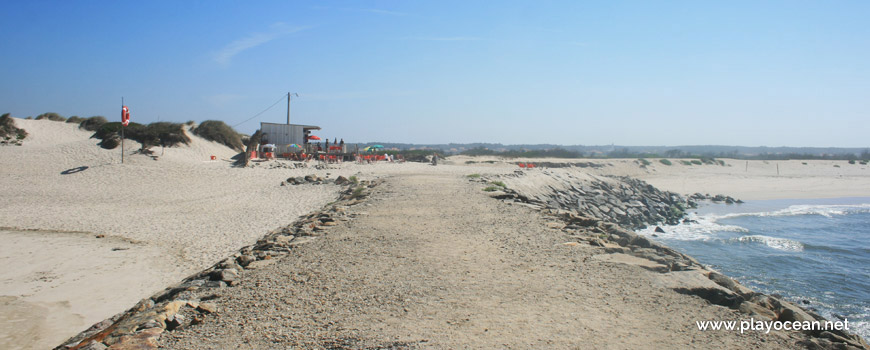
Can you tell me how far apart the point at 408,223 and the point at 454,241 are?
148 cm

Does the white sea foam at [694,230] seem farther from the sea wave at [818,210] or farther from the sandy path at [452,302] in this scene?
the sandy path at [452,302]

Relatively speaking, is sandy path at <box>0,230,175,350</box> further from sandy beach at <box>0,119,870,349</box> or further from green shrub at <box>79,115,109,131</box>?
green shrub at <box>79,115,109,131</box>

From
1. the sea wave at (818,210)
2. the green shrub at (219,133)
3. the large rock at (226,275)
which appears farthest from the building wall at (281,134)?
the large rock at (226,275)

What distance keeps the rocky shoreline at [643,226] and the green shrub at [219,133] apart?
60.0 feet

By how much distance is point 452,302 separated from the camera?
4.25m

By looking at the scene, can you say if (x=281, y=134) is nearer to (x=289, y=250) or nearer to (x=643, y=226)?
(x=643, y=226)

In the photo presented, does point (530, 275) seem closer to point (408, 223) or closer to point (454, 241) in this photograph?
point (454, 241)

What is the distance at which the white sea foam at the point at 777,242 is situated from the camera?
1347 cm

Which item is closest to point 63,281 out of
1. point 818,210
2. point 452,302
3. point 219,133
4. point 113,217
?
point 113,217

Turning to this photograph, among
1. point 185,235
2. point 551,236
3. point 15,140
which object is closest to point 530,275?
point 551,236

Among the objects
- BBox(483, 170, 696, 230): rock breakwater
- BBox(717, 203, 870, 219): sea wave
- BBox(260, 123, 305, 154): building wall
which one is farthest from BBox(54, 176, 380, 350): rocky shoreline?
BBox(260, 123, 305, 154): building wall

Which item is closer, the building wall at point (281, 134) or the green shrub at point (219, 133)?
the green shrub at point (219, 133)

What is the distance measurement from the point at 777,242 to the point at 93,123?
107 feet

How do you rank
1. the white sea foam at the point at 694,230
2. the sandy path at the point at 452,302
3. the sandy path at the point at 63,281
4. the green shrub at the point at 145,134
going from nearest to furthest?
the sandy path at the point at 452,302 → the sandy path at the point at 63,281 → the white sea foam at the point at 694,230 → the green shrub at the point at 145,134
